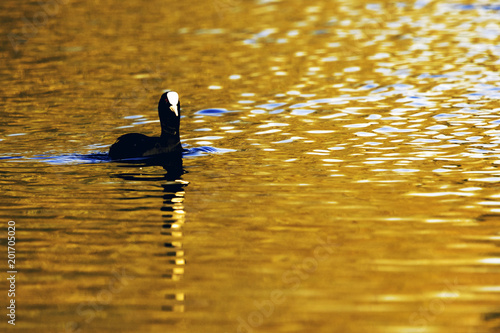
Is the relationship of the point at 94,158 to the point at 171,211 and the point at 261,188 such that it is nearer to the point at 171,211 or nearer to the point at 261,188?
the point at 261,188

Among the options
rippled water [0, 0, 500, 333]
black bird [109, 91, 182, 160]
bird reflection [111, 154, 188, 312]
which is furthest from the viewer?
black bird [109, 91, 182, 160]

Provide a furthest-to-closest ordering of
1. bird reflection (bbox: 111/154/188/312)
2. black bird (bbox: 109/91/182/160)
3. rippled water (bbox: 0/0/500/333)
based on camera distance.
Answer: black bird (bbox: 109/91/182/160) < bird reflection (bbox: 111/154/188/312) < rippled water (bbox: 0/0/500/333)

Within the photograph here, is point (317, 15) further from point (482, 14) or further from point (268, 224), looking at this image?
point (268, 224)

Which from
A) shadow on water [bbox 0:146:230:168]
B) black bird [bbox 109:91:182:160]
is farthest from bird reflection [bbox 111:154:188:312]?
black bird [bbox 109:91:182:160]

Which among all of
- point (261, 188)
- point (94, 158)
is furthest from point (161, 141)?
point (261, 188)

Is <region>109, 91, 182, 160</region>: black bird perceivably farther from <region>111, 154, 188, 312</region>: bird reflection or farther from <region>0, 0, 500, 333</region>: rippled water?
<region>0, 0, 500, 333</region>: rippled water

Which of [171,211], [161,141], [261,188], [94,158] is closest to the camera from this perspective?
[171,211]

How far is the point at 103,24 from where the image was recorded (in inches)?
1259

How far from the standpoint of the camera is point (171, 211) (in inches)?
446

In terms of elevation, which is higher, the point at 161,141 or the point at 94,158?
the point at 161,141

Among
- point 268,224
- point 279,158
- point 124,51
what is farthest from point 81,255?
point 124,51

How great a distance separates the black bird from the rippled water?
31 centimetres

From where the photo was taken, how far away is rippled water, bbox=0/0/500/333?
8086mm

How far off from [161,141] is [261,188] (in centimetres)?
304
